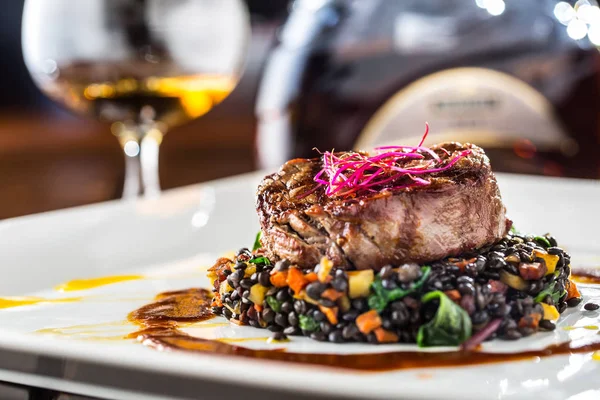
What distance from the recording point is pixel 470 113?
418cm

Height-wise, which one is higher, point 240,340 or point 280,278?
point 280,278

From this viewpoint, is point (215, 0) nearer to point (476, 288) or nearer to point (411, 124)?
point (411, 124)

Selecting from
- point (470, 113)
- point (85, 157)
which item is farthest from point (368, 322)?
point (85, 157)

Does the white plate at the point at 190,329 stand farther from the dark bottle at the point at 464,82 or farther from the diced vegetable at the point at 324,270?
the dark bottle at the point at 464,82

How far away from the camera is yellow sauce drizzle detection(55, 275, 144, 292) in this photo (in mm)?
2842

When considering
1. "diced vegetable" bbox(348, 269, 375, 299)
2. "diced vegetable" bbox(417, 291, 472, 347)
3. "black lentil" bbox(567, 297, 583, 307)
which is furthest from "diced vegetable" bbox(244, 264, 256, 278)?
"black lentil" bbox(567, 297, 583, 307)

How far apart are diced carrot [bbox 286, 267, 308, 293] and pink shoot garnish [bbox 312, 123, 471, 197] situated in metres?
0.28

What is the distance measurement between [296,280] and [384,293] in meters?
0.23

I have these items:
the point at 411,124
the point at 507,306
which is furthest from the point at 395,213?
the point at 411,124

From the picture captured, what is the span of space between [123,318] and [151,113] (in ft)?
6.65

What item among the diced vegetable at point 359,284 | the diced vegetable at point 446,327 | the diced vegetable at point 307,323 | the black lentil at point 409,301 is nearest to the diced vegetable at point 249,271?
the black lentil at point 409,301

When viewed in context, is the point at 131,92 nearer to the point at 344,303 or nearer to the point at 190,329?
the point at 190,329

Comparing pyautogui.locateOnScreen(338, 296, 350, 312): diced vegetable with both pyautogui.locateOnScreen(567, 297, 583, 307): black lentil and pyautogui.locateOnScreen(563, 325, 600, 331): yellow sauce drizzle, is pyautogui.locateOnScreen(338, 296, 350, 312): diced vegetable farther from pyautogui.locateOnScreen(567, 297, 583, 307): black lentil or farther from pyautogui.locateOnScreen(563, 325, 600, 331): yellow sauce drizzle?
pyautogui.locateOnScreen(567, 297, 583, 307): black lentil

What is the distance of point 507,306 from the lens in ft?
6.64
